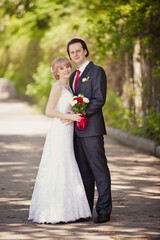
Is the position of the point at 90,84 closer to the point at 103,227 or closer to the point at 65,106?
A: the point at 65,106

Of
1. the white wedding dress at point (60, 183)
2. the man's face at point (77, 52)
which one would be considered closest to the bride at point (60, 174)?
the white wedding dress at point (60, 183)

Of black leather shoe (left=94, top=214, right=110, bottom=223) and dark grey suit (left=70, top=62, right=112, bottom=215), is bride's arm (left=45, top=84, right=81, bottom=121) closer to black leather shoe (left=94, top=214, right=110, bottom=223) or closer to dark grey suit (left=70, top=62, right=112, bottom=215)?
dark grey suit (left=70, top=62, right=112, bottom=215)

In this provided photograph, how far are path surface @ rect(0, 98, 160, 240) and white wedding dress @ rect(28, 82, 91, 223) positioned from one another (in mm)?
122

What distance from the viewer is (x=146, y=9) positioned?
1070cm

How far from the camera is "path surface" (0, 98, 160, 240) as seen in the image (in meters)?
4.81

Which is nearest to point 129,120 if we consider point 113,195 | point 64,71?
point 113,195

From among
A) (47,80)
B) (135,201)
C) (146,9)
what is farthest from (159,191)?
(47,80)

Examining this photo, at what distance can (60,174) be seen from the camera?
531 centimetres

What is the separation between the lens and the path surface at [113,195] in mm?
4812

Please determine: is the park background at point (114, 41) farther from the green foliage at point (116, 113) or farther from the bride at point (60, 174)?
the bride at point (60, 174)

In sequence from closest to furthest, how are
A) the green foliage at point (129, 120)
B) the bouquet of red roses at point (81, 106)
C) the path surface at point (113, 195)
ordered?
the path surface at point (113, 195), the bouquet of red roses at point (81, 106), the green foliage at point (129, 120)

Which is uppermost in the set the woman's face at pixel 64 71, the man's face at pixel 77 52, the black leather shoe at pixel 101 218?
the man's face at pixel 77 52

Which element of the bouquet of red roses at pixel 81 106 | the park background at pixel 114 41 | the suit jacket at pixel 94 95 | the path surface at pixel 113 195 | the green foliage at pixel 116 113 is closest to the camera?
the path surface at pixel 113 195

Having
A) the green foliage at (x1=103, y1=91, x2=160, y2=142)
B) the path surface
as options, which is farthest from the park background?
the path surface
